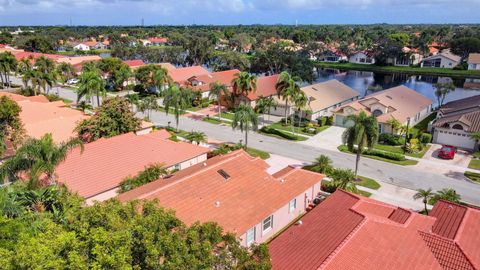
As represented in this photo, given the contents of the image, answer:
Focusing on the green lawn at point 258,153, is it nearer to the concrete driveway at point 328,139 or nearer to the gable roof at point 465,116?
the concrete driveway at point 328,139

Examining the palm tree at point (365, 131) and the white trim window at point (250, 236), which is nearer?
the white trim window at point (250, 236)

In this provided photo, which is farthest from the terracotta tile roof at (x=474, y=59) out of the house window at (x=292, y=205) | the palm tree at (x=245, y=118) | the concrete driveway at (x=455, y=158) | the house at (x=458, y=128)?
the house window at (x=292, y=205)

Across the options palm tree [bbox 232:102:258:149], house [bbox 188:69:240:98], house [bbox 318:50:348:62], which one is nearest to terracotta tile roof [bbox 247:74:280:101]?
house [bbox 188:69:240:98]

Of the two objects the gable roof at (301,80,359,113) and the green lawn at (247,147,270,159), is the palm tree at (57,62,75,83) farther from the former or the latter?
the green lawn at (247,147,270,159)

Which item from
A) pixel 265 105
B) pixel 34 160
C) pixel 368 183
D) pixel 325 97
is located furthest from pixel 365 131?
pixel 325 97

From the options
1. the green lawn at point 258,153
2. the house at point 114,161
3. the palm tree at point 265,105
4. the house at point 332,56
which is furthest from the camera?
the house at point 332,56

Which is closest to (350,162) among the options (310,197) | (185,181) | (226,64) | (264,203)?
(310,197)

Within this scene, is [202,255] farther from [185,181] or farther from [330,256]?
[185,181]
